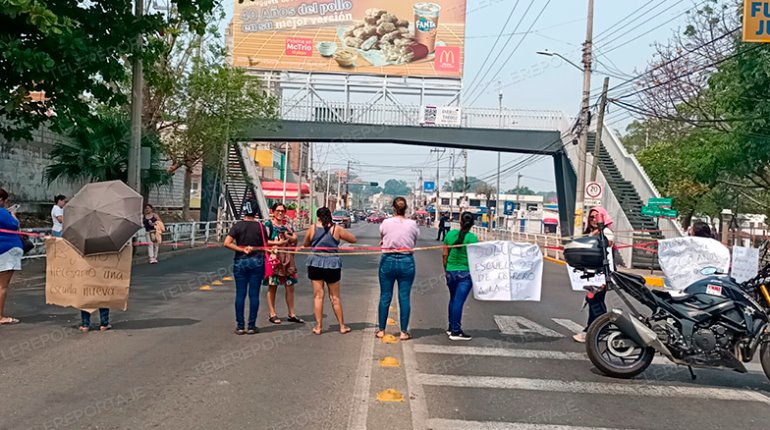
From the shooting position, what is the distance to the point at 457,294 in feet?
30.5

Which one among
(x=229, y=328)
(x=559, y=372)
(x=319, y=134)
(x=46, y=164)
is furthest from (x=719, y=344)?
(x=319, y=134)

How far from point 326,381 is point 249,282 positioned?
297 centimetres

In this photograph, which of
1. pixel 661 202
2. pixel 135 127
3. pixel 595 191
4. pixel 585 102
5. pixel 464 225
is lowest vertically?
pixel 464 225

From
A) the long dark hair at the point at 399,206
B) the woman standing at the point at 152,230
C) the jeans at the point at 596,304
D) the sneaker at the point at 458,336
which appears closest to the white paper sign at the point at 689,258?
the jeans at the point at 596,304

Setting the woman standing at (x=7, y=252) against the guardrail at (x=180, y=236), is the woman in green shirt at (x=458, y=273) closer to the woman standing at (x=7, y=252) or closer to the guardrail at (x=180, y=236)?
the woman standing at (x=7, y=252)

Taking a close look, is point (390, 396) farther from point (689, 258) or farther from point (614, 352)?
point (689, 258)

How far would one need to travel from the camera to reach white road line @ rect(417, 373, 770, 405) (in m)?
6.88

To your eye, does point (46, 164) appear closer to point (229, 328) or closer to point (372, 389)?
point (229, 328)

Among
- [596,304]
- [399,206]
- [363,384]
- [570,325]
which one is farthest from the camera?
[570,325]

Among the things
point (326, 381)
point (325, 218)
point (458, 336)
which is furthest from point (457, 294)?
point (326, 381)

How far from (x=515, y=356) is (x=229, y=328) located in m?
3.85

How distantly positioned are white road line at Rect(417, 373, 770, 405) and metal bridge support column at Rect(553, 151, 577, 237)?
965 inches

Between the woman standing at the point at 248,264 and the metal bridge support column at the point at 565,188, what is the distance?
23.7 m

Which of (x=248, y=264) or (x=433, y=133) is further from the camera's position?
(x=433, y=133)
